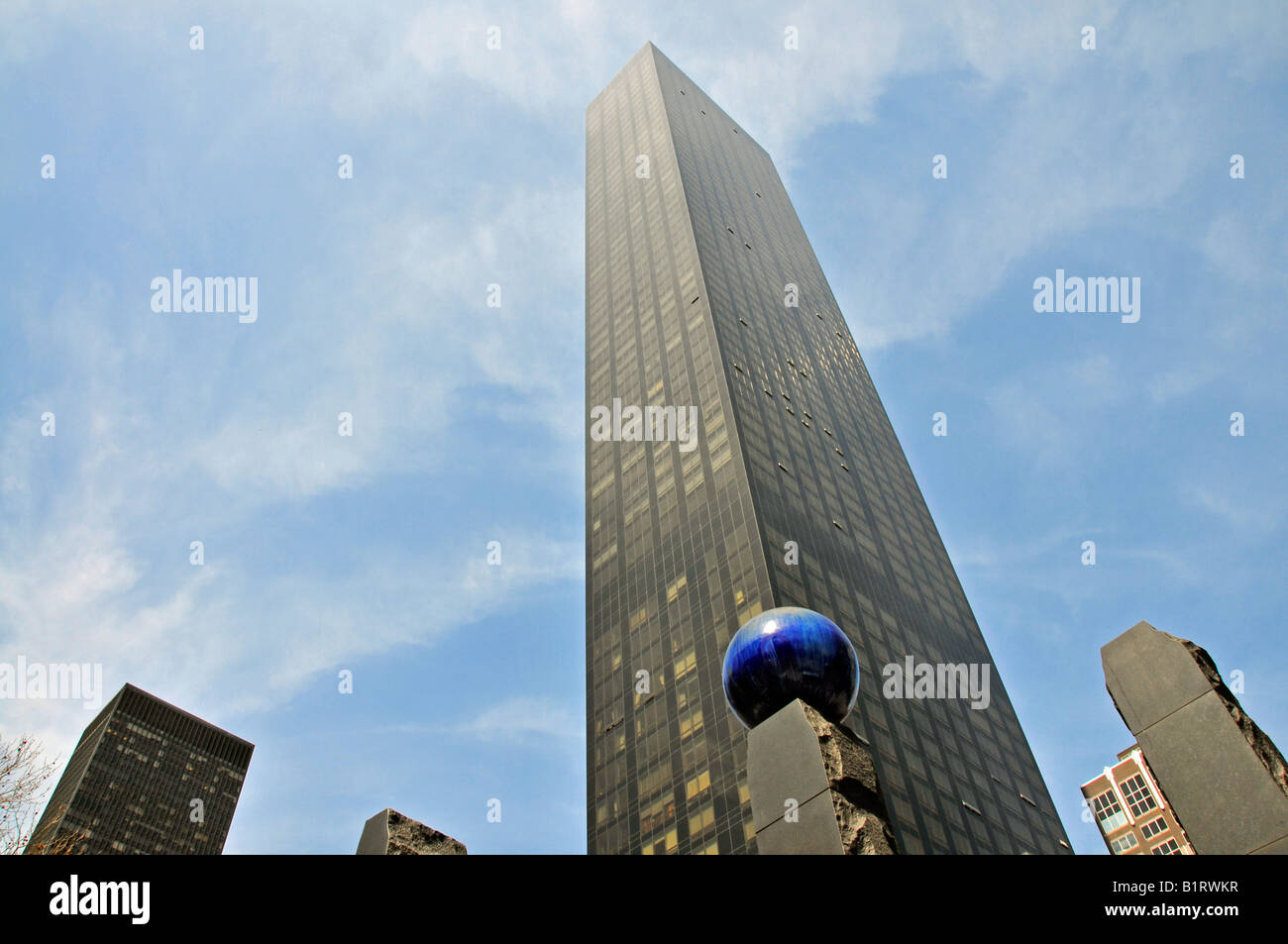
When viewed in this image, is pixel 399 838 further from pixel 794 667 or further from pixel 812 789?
pixel 794 667

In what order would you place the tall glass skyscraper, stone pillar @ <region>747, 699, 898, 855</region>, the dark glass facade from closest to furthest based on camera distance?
stone pillar @ <region>747, 699, 898, 855</region> → the tall glass skyscraper → the dark glass facade

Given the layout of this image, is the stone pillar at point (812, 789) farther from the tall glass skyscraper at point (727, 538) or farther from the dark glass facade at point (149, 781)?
the dark glass facade at point (149, 781)

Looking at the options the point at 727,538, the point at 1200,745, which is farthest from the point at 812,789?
the point at 727,538

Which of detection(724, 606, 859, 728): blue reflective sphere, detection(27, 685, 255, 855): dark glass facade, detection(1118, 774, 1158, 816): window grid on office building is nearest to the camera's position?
detection(724, 606, 859, 728): blue reflective sphere

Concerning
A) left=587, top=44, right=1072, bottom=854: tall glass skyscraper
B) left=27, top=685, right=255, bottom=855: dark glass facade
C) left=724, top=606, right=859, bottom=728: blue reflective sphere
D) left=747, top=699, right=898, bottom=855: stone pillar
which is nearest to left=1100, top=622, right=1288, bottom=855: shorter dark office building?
left=747, top=699, right=898, bottom=855: stone pillar

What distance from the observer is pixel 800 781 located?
11.9m

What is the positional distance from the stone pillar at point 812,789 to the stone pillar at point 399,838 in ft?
13.8

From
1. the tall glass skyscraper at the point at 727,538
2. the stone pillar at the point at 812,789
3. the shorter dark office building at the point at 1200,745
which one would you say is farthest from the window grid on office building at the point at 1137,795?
the stone pillar at the point at 812,789

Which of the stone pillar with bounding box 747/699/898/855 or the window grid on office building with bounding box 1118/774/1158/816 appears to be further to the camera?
the window grid on office building with bounding box 1118/774/1158/816

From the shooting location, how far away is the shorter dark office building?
35.9ft

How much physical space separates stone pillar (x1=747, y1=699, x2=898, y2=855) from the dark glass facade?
170 m

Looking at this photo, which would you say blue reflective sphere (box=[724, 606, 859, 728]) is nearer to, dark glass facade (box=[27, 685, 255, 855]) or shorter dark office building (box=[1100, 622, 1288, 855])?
shorter dark office building (box=[1100, 622, 1288, 855])
